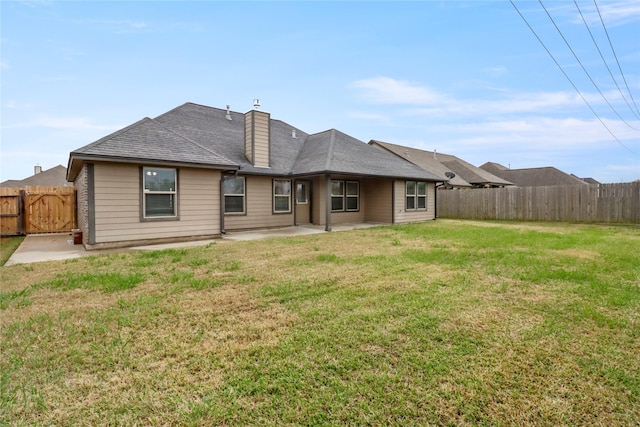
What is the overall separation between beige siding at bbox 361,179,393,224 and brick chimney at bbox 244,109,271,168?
223 inches

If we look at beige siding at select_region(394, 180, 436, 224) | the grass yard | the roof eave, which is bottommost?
the grass yard

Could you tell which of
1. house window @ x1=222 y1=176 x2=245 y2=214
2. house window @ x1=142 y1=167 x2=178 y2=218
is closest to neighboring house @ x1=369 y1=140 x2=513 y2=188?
house window @ x1=222 y1=176 x2=245 y2=214

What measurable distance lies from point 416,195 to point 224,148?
9980 mm

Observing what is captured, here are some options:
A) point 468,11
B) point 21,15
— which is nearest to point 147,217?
point 21,15

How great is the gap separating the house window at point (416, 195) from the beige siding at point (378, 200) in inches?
55.2

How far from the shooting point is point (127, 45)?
34.2 ft

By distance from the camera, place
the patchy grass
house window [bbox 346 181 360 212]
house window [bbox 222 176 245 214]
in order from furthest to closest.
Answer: house window [bbox 346 181 360 212] → house window [bbox 222 176 245 214] → the patchy grass

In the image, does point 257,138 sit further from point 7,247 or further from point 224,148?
point 7,247

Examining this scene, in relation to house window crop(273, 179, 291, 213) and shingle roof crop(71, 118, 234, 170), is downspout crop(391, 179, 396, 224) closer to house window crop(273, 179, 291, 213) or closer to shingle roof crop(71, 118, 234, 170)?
house window crop(273, 179, 291, 213)

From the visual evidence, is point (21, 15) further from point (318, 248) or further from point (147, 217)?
point (318, 248)

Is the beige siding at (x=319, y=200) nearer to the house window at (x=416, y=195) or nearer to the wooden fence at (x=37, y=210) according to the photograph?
the house window at (x=416, y=195)

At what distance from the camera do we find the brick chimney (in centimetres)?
1236

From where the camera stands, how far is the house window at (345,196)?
569 inches

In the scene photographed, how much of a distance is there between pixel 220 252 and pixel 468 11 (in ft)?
32.4
